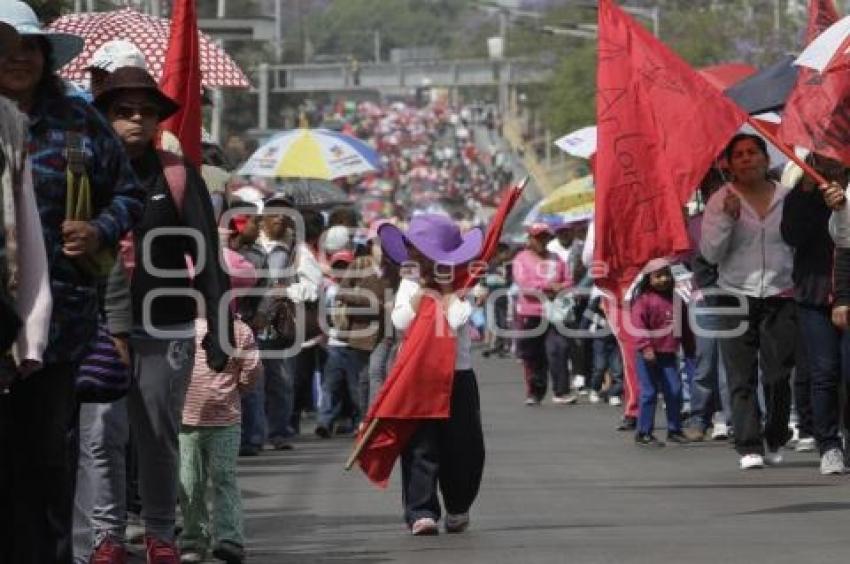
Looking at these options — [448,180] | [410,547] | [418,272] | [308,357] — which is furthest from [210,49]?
[448,180]

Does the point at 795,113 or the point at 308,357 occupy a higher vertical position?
the point at 795,113

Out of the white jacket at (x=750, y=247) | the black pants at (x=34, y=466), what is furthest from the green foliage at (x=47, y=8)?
the black pants at (x=34, y=466)

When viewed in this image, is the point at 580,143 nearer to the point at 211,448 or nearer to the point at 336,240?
the point at 336,240

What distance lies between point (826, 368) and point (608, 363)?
11513 millimetres

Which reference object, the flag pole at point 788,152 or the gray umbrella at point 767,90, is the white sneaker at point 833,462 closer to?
the flag pole at point 788,152

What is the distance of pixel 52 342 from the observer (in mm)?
8469

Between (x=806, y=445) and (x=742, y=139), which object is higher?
(x=742, y=139)

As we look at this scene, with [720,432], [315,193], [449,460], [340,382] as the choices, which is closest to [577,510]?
Result: [449,460]

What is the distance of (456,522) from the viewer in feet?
42.7

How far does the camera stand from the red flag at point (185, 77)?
12719 mm

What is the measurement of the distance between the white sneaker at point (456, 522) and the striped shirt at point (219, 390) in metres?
1.27

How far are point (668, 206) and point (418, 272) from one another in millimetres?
1476

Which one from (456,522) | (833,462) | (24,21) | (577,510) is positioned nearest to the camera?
(24,21)

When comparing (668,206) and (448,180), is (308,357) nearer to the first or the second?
(668,206)
